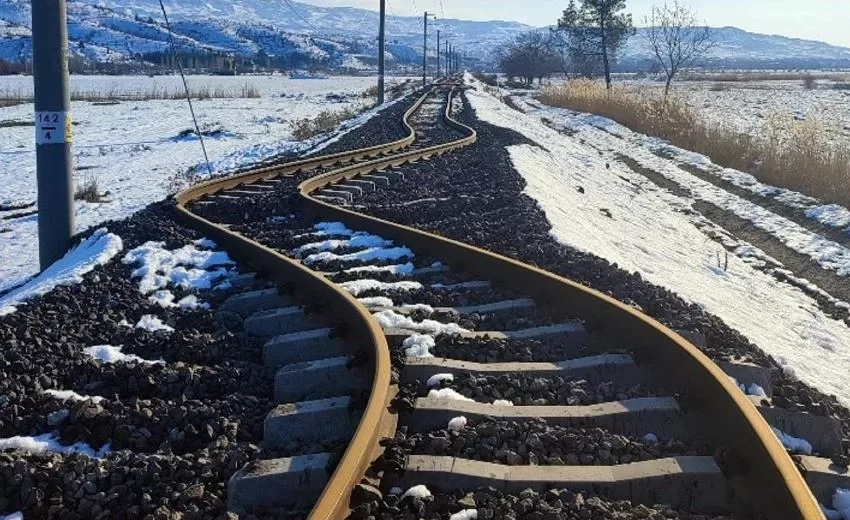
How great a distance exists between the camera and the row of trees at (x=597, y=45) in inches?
1848

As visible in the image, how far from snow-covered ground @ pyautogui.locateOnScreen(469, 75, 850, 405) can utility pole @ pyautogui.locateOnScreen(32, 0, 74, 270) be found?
16.2 ft

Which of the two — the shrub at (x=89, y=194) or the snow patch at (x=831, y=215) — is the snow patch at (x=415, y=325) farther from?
the shrub at (x=89, y=194)

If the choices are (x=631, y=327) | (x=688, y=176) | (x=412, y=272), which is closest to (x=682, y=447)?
(x=631, y=327)

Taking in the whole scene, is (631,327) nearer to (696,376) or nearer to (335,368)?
(696,376)

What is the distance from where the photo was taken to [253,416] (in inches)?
159

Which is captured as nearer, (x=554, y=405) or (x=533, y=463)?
(x=533, y=463)

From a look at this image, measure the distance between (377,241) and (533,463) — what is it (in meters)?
4.71

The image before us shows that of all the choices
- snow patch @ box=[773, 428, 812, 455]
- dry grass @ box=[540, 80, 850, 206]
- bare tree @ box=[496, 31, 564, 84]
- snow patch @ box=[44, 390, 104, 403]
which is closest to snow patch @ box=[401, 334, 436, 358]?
snow patch @ box=[44, 390, 104, 403]

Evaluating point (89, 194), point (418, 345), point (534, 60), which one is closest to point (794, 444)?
point (418, 345)

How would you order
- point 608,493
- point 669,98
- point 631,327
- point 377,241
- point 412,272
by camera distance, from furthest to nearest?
point 669,98 → point 377,241 → point 412,272 → point 631,327 → point 608,493

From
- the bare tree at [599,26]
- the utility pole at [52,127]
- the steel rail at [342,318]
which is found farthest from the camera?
the bare tree at [599,26]

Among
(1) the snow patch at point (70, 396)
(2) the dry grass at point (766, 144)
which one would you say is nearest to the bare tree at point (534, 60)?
(2) the dry grass at point (766, 144)

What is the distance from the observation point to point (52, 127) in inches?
324

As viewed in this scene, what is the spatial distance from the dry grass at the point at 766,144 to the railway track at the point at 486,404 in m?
10.8
